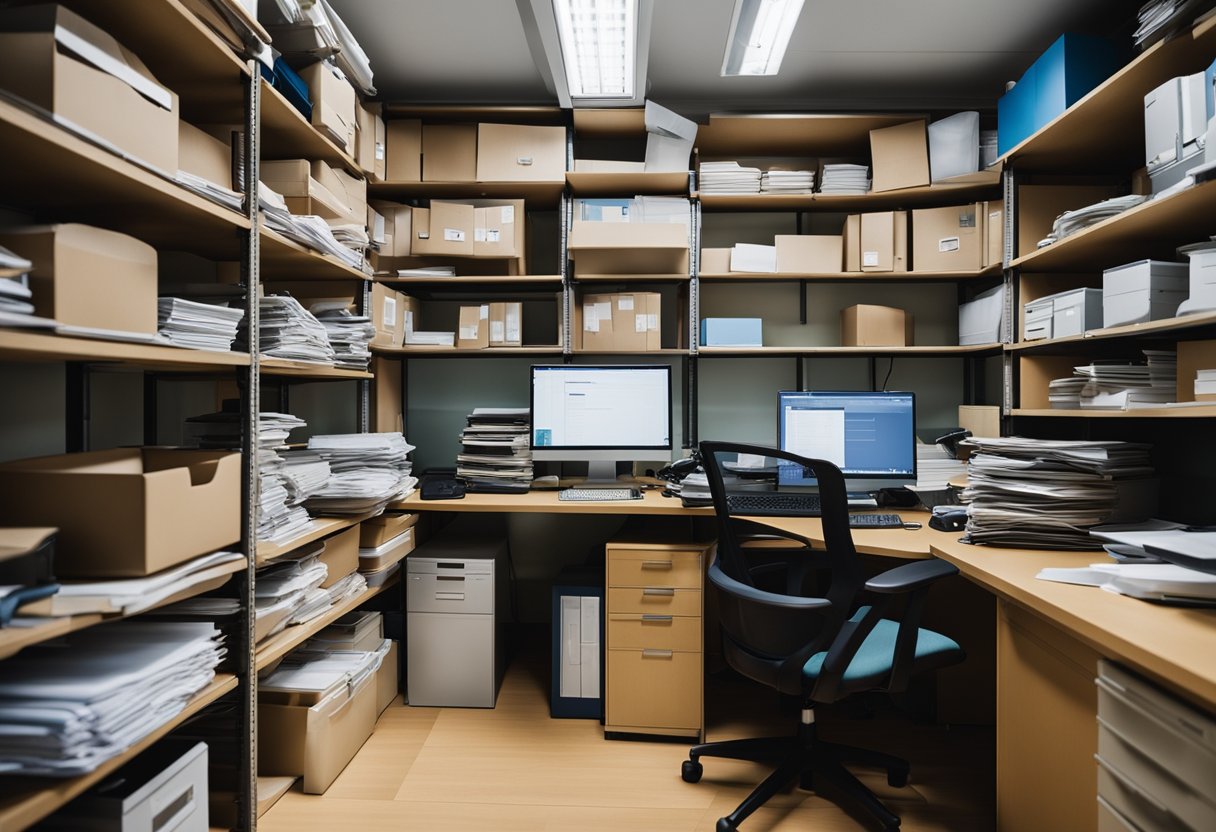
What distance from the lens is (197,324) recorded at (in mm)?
1388

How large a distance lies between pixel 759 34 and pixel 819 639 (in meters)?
1.97

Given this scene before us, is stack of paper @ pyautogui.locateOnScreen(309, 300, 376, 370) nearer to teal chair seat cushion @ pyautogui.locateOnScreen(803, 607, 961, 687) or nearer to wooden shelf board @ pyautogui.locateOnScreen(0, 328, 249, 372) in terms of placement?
wooden shelf board @ pyautogui.locateOnScreen(0, 328, 249, 372)

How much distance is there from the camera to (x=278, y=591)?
1.70 metres

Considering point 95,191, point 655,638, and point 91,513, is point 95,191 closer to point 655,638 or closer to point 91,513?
point 91,513

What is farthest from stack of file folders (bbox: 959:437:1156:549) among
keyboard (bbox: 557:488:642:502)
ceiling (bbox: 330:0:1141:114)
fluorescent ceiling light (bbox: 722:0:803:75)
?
ceiling (bbox: 330:0:1141:114)

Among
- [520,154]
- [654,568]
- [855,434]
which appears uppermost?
[520,154]

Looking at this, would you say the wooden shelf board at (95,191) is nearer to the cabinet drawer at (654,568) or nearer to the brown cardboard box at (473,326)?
the brown cardboard box at (473,326)

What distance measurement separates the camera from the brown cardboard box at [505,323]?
2703mm

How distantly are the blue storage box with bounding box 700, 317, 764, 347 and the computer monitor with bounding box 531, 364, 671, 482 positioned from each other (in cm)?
30

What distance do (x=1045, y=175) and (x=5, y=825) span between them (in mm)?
3436

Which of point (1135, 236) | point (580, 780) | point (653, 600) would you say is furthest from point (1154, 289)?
point (580, 780)

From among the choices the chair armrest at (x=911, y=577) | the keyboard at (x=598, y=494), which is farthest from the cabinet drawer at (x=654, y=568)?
the chair armrest at (x=911, y=577)

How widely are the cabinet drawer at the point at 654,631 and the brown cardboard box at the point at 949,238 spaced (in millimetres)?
1838

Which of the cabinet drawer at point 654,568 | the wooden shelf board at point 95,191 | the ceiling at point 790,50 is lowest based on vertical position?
the cabinet drawer at point 654,568
